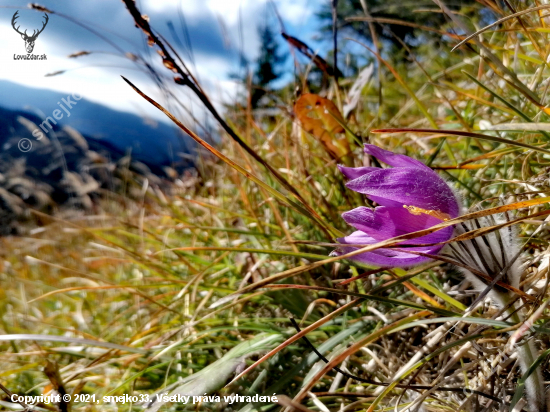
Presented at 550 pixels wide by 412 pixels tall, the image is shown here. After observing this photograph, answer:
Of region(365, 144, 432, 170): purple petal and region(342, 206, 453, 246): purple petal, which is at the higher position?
region(365, 144, 432, 170): purple petal

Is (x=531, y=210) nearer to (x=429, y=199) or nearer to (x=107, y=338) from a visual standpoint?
(x=429, y=199)

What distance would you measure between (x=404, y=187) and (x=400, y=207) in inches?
1.2

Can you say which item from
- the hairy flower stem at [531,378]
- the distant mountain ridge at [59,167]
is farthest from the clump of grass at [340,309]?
the distant mountain ridge at [59,167]

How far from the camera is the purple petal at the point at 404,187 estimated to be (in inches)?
19.9

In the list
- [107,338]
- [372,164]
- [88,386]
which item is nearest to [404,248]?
[372,164]

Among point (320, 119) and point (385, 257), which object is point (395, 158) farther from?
point (320, 119)

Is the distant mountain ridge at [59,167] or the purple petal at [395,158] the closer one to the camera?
the purple petal at [395,158]

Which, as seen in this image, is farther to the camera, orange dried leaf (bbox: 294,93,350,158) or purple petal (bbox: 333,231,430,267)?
orange dried leaf (bbox: 294,93,350,158)

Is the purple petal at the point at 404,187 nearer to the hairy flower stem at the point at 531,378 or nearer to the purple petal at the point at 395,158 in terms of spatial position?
the purple petal at the point at 395,158

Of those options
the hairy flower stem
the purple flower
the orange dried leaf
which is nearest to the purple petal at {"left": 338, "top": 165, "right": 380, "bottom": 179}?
the purple flower

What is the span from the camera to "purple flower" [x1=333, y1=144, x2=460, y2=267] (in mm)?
508

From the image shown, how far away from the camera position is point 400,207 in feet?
1.72

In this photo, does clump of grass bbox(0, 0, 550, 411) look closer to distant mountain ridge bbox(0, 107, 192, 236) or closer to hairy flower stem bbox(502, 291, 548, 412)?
hairy flower stem bbox(502, 291, 548, 412)

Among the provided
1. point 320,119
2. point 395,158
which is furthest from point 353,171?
point 320,119
